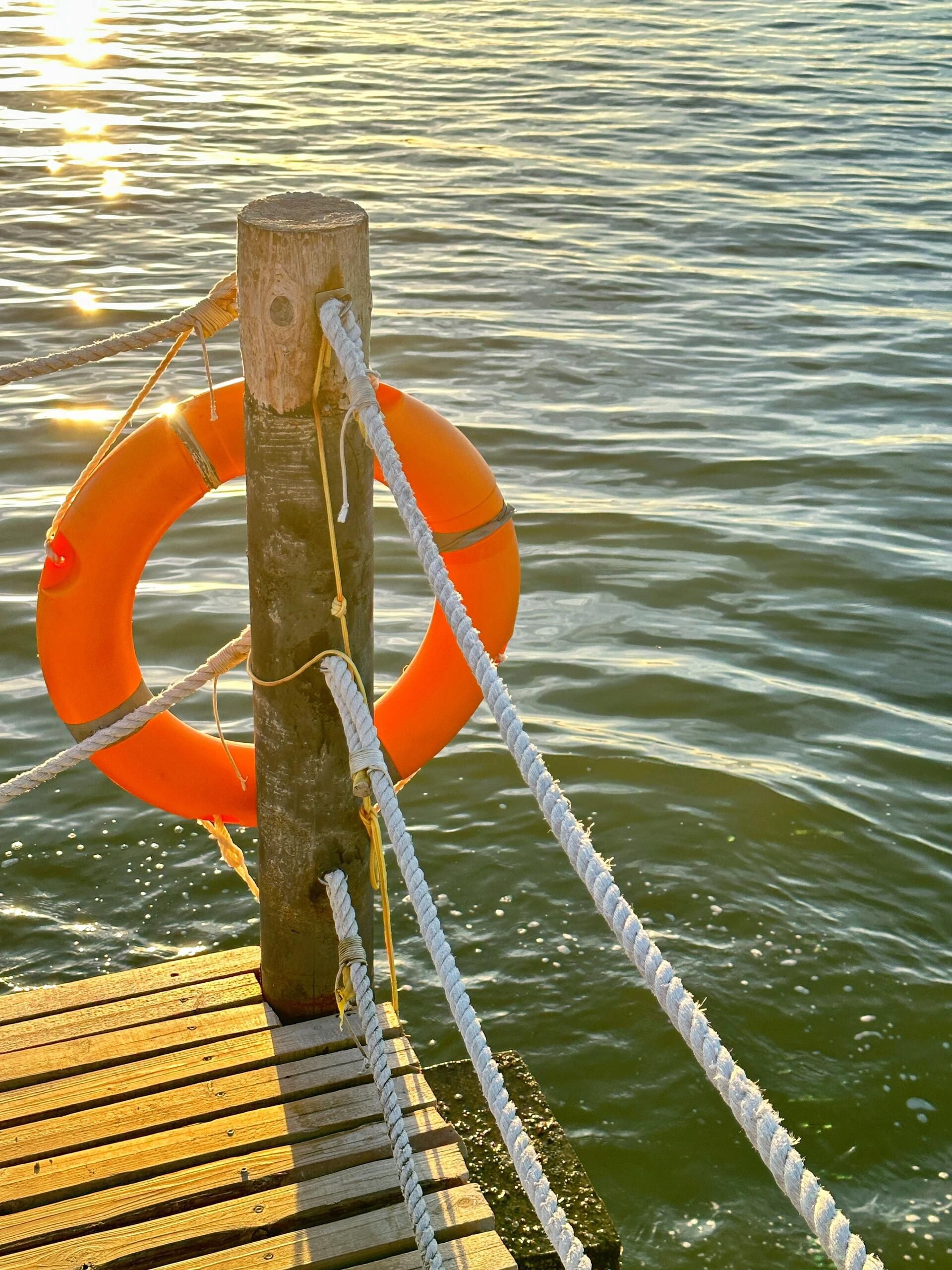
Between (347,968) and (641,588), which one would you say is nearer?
(347,968)

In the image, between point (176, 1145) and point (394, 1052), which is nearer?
point (176, 1145)

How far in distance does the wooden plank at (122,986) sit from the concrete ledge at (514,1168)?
0.43m

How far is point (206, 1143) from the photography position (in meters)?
2.30

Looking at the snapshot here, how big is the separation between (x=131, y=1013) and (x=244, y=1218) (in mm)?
564

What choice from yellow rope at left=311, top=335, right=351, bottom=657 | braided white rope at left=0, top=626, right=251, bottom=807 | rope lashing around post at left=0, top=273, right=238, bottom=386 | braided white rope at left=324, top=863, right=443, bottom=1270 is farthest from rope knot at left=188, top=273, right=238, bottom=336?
braided white rope at left=324, top=863, right=443, bottom=1270

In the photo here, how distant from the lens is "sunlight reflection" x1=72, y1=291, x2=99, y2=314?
7941mm

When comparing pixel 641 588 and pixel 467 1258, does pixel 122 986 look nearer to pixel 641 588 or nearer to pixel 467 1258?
pixel 467 1258

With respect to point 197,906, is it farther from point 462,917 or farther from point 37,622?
point 37,622

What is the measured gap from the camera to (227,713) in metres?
4.58

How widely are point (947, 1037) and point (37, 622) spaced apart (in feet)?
7.42

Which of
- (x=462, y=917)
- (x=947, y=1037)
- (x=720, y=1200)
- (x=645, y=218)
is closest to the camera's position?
(x=720, y=1200)

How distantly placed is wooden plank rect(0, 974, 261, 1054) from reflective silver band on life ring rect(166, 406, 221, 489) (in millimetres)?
936

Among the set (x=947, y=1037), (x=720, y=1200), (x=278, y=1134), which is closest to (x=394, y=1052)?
(x=278, y=1134)

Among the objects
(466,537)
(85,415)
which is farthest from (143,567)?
(85,415)
